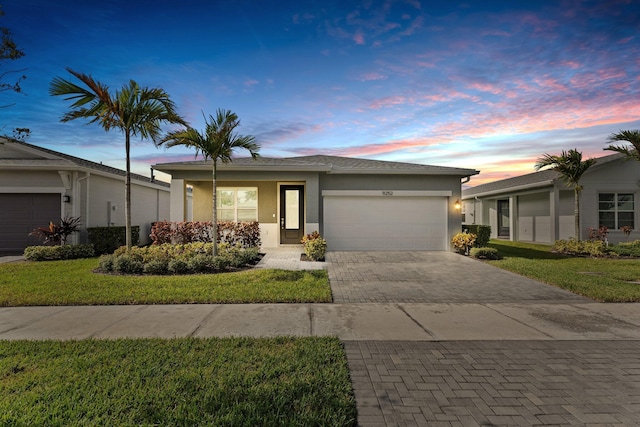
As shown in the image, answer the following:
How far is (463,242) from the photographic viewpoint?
12.0 metres

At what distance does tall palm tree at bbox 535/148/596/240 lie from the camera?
13.6 m

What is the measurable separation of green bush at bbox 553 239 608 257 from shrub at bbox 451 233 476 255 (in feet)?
15.9

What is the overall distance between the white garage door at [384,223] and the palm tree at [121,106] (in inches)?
255

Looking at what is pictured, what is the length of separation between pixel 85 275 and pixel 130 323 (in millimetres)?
4537

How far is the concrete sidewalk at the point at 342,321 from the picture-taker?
4.22m

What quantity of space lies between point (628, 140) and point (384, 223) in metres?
10.2

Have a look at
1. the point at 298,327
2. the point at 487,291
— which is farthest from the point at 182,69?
the point at 487,291

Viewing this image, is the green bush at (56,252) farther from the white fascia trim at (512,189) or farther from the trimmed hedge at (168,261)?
the white fascia trim at (512,189)

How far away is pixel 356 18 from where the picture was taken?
28.1 feet

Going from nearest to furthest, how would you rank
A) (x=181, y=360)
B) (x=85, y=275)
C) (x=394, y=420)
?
(x=394, y=420) → (x=181, y=360) → (x=85, y=275)

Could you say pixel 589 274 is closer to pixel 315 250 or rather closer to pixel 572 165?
pixel 572 165

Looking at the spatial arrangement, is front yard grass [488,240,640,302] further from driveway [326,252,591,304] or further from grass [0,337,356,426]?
grass [0,337,356,426]

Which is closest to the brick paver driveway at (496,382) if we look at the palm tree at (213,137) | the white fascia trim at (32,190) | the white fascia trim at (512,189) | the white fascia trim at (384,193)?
the palm tree at (213,137)

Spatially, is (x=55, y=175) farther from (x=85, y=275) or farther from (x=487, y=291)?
(x=487, y=291)
